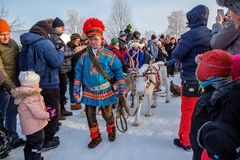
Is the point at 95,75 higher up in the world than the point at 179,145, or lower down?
higher up

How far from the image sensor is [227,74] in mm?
1641

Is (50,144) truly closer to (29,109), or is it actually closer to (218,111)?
(29,109)

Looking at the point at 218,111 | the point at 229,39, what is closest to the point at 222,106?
the point at 218,111

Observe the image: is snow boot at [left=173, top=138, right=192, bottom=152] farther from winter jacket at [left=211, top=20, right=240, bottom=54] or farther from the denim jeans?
the denim jeans

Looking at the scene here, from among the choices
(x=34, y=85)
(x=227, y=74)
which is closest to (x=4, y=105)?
(x=34, y=85)

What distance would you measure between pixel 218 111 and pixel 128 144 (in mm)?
2865

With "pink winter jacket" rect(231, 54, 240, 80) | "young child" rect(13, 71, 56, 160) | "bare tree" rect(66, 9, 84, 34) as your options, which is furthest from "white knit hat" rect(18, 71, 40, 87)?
"bare tree" rect(66, 9, 84, 34)

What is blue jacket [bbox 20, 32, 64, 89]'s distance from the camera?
3.77 meters

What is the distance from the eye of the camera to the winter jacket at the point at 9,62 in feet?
12.3

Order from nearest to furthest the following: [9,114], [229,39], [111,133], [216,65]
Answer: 1. [216,65]
2. [229,39]
3. [9,114]
4. [111,133]

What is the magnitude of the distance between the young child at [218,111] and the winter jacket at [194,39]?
5.65 ft

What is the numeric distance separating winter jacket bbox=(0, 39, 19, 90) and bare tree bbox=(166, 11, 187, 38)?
60523mm

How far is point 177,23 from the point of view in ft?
206

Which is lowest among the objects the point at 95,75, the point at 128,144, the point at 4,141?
the point at 128,144
